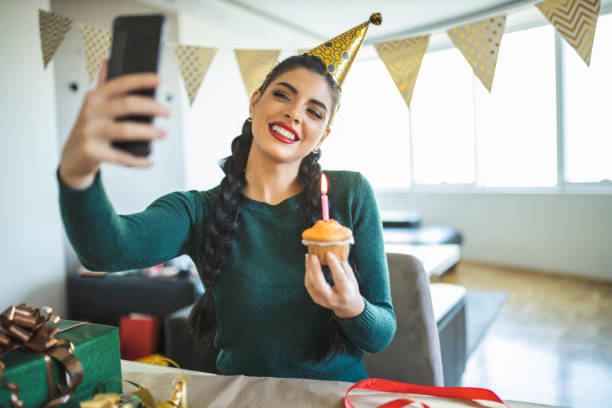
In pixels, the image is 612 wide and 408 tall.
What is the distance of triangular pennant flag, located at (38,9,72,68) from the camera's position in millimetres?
2080

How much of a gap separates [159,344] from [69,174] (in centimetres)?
229

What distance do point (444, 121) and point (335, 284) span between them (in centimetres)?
560

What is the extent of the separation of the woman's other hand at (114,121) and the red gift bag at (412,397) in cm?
55

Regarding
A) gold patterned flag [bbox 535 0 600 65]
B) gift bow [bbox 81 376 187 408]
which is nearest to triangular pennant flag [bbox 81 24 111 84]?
gift bow [bbox 81 376 187 408]

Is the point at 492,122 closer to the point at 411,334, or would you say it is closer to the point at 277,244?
the point at 411,334

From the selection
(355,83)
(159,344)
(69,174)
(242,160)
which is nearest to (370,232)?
(242,160)

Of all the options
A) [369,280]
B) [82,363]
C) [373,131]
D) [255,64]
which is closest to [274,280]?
[369,280]

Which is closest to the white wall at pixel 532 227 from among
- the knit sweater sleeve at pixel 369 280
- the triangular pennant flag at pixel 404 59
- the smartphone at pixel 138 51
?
the triangular pennant flag at pixel 404 59

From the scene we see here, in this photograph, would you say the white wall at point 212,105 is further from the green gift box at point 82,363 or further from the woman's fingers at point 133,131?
the woman's fingers at point 133,131

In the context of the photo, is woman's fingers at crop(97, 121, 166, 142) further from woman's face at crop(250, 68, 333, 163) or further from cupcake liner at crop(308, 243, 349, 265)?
woman's face at crop(250, 68, 333, 163)

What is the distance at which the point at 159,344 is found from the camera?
2619 mm

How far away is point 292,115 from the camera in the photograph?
106 centimetres

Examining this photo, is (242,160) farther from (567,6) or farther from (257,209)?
(567,6)

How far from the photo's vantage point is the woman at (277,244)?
1041mm
